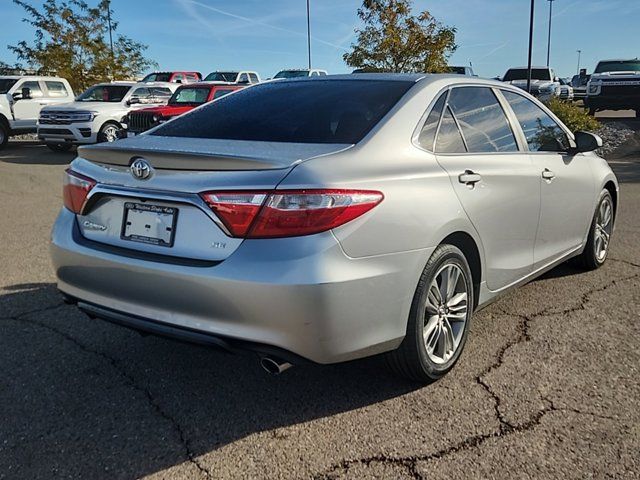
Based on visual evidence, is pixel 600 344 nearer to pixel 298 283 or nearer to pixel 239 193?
pixel 298 283

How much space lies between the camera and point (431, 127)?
325 centimetres

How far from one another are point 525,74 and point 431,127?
2177cm

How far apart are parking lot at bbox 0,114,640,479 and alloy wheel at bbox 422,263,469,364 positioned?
18cm

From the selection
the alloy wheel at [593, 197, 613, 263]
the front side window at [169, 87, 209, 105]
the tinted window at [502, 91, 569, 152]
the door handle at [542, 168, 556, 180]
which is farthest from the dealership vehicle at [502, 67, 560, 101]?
the door handle at [542, 168, 556, 180]

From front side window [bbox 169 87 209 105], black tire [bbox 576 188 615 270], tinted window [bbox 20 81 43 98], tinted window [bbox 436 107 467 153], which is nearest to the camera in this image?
tinted window [bbox 436 107 467 153]

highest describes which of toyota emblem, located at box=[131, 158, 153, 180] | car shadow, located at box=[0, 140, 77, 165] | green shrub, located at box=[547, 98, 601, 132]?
toyota emblem, located at box=[131, 158, 153, 180]

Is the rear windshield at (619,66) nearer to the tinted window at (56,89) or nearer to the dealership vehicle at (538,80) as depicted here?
the dealership vehicle at (538,80)

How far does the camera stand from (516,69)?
77.2 feet

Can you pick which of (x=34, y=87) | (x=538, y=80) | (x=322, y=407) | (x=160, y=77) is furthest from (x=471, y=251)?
(x=160, y=77)

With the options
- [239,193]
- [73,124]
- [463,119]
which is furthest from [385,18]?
[239,193]

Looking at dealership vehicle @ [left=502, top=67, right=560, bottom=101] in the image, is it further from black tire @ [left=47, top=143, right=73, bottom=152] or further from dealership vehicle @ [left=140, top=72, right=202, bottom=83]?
black tire @ [left=47, top=143, right=73, bottom=152]

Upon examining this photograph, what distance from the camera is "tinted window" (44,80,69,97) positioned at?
18.8m

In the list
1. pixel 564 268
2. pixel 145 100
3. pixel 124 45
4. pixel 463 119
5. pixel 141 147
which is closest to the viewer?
pixel 141 147

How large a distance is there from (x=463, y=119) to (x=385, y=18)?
60.5ft
